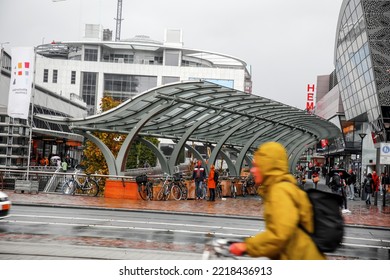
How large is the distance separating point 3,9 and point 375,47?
3057cm

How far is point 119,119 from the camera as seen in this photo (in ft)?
65.0

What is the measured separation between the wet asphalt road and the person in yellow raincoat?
3293 mm

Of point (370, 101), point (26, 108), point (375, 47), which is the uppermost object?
point (375, 47)

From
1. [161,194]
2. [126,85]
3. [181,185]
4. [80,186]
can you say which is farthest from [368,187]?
[126,85]

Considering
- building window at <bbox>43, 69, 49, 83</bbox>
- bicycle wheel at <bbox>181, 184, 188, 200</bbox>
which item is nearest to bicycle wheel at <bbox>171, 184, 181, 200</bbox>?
bicycle wheel at <bbox>181, 184, 188, 200</bbox>

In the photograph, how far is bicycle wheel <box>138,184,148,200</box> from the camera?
789 inches

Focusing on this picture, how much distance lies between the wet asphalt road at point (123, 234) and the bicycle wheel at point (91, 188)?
15.6 ft

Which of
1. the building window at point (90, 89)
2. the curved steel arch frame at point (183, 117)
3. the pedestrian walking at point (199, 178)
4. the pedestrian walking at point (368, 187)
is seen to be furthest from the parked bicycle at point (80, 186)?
the building window at point (90, 89)

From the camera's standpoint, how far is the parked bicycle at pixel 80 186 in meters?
21.1

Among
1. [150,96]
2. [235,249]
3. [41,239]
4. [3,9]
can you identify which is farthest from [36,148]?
[235,249]

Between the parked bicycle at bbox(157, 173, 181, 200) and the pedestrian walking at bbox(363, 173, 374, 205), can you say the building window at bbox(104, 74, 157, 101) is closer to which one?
the pedestrian walking at bbox(363, 173, 374, 205)

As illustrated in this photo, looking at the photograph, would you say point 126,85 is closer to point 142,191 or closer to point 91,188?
point 91,188

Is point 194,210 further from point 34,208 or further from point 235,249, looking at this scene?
point 235,249

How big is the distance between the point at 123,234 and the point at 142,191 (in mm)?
9719
